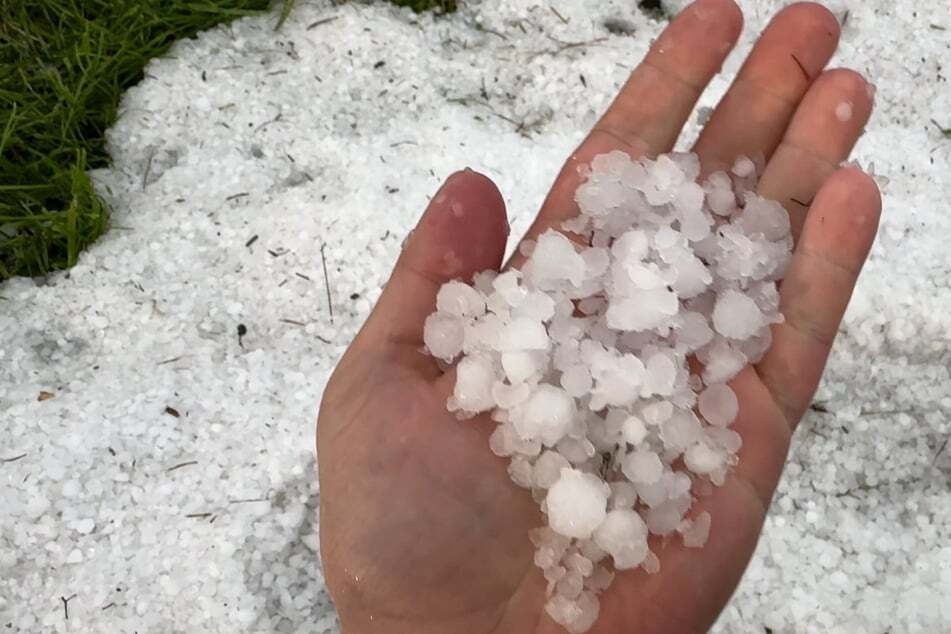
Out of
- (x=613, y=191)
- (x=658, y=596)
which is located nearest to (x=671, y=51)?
(x=613, y=191)

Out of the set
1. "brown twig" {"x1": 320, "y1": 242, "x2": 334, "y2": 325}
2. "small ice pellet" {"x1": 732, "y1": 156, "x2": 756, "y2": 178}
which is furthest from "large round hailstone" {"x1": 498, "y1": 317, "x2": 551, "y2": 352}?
"brown twig" {"x1": 320, "y1": 242, "x2": 334, "y2": 325}

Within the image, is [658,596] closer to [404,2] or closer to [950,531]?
[950,531]

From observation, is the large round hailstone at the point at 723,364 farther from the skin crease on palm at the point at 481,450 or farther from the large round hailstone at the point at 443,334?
the large round hailstone at the point at 443,334

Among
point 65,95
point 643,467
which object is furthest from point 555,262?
point 65,95

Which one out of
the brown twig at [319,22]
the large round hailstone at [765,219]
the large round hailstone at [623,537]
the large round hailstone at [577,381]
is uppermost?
the large round hailstone at [765,219]

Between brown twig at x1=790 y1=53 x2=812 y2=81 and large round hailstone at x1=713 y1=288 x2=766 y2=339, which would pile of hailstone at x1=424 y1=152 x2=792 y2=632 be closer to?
large round hailstone at x1=713 y1=288 x2=766 y2=339

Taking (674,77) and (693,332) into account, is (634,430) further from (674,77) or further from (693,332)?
(674,77)

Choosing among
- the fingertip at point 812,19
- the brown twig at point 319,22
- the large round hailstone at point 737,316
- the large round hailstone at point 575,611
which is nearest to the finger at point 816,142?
the fingertip at point 812,19

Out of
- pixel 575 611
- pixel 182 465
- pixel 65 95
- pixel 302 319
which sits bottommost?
pixel 182 465
